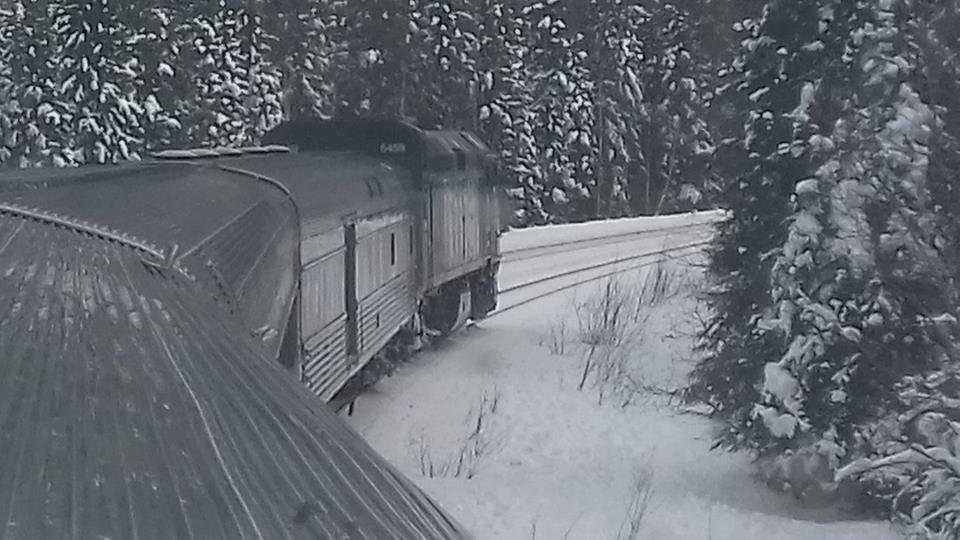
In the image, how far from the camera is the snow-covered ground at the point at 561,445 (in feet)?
36.4

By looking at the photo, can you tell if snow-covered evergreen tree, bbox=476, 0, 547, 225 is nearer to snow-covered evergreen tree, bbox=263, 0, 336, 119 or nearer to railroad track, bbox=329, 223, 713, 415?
snow-covered evergreen tree, bbox=263, 0, 336, 119

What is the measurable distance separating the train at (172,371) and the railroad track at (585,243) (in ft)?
79.4

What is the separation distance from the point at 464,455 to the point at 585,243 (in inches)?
1009

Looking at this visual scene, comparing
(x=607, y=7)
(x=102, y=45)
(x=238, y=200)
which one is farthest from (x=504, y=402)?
(x=607, y=7)

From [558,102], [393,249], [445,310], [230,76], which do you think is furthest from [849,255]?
[558,102]

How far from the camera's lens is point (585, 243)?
127ft

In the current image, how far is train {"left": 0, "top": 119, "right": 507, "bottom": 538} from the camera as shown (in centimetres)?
229

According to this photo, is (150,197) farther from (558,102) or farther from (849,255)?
(558,102)

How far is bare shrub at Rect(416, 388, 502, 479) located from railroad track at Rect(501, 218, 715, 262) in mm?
17801

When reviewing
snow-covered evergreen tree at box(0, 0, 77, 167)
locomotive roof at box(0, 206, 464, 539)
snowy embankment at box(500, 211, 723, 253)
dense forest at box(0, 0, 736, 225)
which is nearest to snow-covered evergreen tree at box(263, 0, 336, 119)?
dense forest at box(0, 0, 736, 225)

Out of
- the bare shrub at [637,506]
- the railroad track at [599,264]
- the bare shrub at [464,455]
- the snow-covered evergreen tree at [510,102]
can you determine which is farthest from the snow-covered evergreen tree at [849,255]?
the snow-covered evergreen tree at [510,102]

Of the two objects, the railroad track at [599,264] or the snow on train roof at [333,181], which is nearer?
the snow on train roof at [333,181]

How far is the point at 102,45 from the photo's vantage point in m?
32.5

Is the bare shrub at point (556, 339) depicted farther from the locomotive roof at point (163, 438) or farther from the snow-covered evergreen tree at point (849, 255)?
the locomotive roof at point (163, 438)
